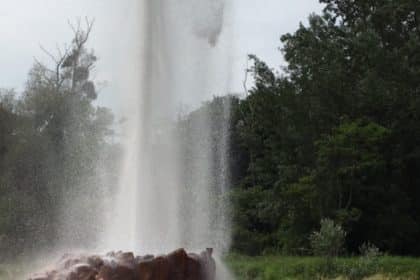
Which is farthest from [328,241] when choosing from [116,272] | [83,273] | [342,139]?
[116,272]

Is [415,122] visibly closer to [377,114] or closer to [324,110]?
[377,114]

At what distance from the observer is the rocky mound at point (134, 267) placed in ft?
33.7

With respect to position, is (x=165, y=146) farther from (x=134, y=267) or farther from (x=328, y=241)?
(x=328, y=241)

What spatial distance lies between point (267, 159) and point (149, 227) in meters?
18.7

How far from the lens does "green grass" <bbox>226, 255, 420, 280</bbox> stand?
18.0 meters

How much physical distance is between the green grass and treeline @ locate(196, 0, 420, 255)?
6.32m

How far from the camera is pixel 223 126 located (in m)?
20.1

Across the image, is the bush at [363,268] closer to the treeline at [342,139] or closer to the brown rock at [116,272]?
the treeline at [342,139]

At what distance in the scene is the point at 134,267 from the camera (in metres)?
10.3

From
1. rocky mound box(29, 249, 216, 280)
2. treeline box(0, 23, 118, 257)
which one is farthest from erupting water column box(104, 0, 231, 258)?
treeline box(0, 23, 118, 257)

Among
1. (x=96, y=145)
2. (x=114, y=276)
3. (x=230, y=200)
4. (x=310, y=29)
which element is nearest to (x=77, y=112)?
(x=96, y=145)

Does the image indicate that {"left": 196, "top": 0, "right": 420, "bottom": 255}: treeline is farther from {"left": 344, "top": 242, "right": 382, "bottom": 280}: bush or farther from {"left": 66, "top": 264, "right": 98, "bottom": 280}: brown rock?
{"left": 66, "top": 264, "right": 98, "bottom": 280}: brown rock

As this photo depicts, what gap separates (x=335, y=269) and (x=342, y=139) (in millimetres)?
7397

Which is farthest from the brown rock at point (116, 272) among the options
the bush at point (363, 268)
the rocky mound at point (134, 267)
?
the bush at point (363, 268)
